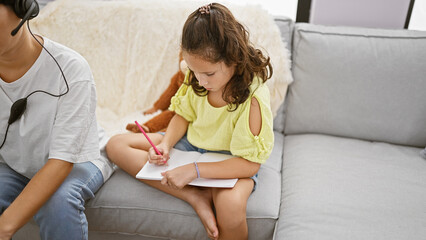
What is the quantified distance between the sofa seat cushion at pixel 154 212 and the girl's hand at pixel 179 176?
0.09 metres

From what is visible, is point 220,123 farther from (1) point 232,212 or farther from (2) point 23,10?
(2) point 23,10

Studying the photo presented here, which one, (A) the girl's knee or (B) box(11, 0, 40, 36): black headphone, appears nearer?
(B) box(11, 0, 40, 36): black headphone

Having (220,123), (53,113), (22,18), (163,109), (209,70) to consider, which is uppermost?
(22,18)

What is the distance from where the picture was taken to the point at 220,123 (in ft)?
3.76

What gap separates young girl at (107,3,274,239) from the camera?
95 centimetres

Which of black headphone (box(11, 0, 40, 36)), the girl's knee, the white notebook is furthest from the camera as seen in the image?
the girl's knee

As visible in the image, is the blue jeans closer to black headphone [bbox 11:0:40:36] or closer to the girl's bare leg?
the girl's bare leg

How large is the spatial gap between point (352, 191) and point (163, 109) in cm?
86

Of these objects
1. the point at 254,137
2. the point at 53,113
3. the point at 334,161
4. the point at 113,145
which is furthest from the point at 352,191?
the point at 53,113

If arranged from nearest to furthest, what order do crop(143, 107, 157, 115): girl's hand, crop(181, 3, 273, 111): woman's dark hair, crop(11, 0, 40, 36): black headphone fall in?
1. crop(11, 0, 40, 36): black headphone
2. crop(181, 3, 273, 111): woman's dark hair
3. crop(143, 107, 157, 115): girl's hand

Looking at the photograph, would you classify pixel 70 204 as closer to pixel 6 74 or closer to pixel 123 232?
pixel 123 232

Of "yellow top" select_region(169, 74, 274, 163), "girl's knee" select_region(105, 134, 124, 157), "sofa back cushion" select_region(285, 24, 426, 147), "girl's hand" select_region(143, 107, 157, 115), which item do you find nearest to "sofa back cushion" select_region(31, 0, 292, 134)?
"girl's hand" select_region(143, 107, 157, 115)

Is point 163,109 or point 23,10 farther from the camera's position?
point 163,109

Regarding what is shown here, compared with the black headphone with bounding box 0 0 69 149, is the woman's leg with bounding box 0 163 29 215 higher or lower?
lower
